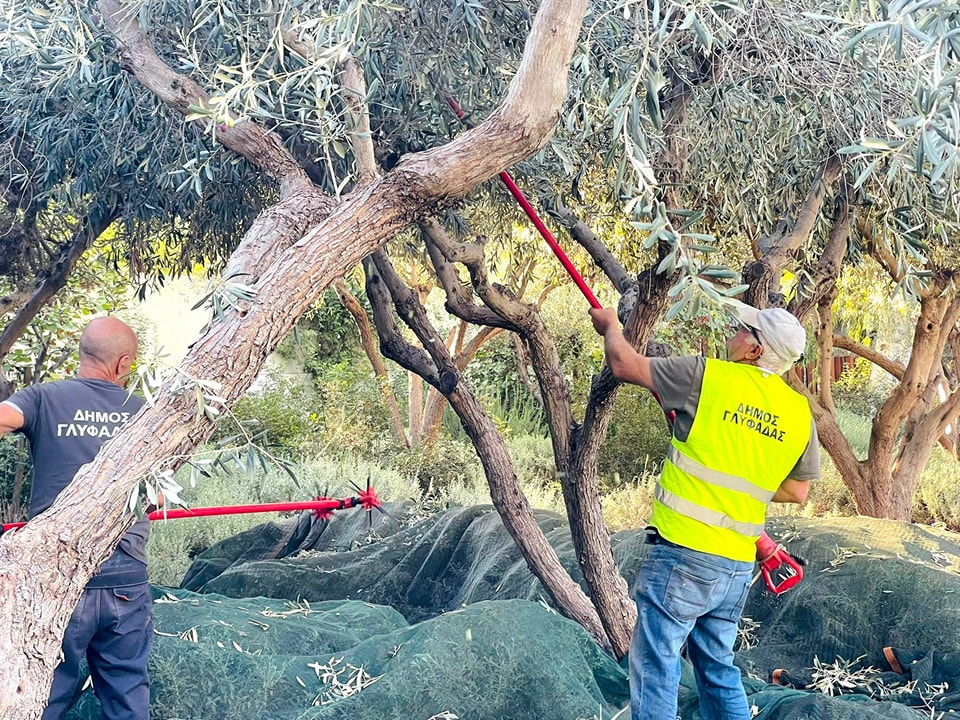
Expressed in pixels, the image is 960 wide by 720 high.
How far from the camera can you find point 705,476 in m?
3.56

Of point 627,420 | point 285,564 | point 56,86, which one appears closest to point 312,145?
point 56,86

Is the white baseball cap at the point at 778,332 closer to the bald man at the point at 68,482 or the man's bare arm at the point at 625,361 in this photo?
the man's bare arm at the point at 625,361

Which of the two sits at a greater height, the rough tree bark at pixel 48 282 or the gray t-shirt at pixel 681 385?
the gray t-shirt at pixel 681 385

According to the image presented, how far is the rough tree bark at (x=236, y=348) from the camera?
2.29m

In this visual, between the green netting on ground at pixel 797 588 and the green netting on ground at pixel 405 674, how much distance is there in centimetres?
18

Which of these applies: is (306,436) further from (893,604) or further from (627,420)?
(893,604)

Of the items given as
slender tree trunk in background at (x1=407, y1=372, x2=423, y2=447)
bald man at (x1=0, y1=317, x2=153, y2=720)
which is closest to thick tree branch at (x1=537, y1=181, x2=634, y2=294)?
bald man at (x1=0, y1=317, x2=153, y2=720)

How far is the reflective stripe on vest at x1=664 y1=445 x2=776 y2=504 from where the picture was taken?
3.55 meters

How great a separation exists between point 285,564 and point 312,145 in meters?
3.17

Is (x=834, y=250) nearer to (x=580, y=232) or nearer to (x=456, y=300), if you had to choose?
(x=580, y=232)

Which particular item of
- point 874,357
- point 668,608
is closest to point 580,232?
point 668,608

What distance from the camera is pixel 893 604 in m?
5.28

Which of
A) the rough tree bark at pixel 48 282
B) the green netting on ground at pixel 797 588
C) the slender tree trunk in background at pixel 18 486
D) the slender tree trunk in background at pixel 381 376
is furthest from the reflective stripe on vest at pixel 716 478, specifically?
the slender tree trunk in background at pixel 381 376

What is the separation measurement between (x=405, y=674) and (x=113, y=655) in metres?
1.09
